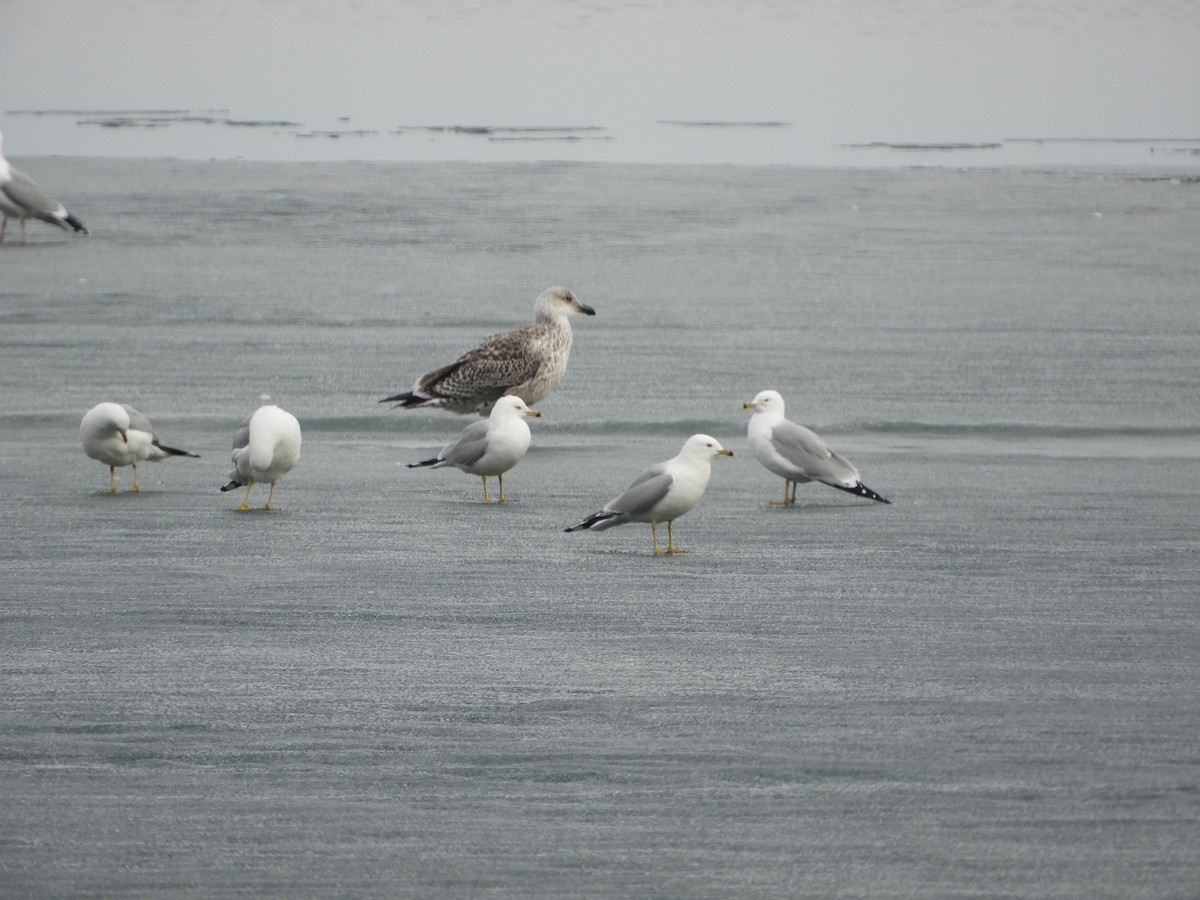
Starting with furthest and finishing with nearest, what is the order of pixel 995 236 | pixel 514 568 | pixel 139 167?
pixel 139 167 → pixel 995 236 → pixel 514 568

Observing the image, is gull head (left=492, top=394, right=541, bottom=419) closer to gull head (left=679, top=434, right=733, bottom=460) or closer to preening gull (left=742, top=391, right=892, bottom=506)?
preening gull (left=742, top=391, right=892, bottom=506)

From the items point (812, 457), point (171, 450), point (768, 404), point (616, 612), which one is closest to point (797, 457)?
point (812, 457)

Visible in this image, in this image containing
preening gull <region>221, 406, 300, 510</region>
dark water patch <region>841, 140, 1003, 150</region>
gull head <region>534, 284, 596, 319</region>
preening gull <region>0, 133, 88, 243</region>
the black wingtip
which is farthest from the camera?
dark water patch <region>841, 140, 1003, 150</region>

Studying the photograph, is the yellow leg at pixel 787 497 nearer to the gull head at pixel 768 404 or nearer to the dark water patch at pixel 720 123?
the gull head at pixel 768 404

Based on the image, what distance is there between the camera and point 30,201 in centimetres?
1775

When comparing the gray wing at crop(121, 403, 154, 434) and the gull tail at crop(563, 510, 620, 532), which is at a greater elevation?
the gray wing at crop(121, 403, 154, 434)

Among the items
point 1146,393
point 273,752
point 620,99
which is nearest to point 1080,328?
point 1146,393

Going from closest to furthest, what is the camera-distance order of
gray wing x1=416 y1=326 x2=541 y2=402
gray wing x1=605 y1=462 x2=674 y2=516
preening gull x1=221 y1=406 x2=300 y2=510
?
gray wing x1=605 y1=462 x2=674 y2=516
preening gull x1=221 y1=406 x2=300 y2=510
gray wing x1=416 y1=326 x2=541 y2=402

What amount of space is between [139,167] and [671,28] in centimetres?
1610

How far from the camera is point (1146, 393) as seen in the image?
1052 cm

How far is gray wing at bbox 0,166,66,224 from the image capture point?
→ 1770 cm

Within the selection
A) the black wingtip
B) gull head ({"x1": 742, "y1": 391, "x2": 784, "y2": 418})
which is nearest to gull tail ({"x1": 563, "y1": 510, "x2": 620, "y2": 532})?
gull head ({"x1": 742, "y1": 391, "x2": 784, "y2": 418})

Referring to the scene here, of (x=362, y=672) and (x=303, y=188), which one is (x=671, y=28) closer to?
(x=303, y=188)

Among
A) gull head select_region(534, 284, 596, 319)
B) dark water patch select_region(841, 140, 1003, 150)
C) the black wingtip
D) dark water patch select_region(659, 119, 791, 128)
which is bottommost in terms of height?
the black wingtip
